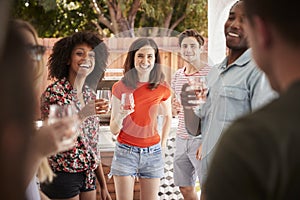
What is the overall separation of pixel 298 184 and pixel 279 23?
0.87 feet

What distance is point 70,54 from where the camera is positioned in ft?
11.2

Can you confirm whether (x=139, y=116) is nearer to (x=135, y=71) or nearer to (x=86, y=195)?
(x=135, y=71)

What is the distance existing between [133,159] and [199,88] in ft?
2.45

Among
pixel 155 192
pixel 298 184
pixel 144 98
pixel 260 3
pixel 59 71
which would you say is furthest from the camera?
pixel 155 192

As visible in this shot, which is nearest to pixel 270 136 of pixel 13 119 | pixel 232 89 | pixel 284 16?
pixel 284 16

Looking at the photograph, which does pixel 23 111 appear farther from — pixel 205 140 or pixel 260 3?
pixel 205 140

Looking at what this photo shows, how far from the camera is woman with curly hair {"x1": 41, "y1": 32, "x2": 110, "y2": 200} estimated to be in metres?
3.23

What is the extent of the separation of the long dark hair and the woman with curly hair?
19 centimetres

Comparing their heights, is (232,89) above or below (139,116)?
above

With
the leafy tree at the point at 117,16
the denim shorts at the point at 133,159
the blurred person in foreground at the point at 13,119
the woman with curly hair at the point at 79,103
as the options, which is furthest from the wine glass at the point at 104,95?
the leafy tree at the point at 117,16

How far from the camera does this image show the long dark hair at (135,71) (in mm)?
3627

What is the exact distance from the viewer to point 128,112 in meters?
3.55

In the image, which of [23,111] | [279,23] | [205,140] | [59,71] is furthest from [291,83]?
[59,71]

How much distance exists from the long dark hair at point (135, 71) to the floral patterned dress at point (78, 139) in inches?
13.7
